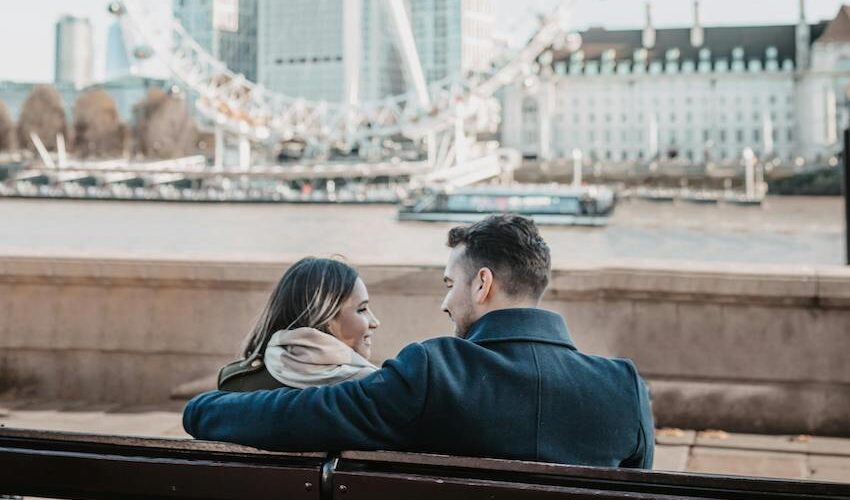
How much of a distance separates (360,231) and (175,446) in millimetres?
24909

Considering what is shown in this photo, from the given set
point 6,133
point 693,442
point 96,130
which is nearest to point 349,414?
point 693,442

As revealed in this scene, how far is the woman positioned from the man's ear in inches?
7.3

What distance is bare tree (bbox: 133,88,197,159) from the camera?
5472cm

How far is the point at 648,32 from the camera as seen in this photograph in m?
68.2

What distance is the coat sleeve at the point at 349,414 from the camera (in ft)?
4.58

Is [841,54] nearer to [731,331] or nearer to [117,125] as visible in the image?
[117,125]

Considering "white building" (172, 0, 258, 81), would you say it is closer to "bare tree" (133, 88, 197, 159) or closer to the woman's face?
"bare tree" (133, 88, 197, 159)

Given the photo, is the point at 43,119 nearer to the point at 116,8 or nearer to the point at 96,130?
the point at 96,130


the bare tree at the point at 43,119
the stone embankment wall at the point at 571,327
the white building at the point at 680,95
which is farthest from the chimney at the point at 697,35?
the stone embankment wall at the point at 571,327

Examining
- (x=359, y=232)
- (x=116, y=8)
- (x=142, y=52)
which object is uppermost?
(x=116, y=8)

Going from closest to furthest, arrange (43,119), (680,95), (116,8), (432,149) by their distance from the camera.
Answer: (116,8)
(432,149)
(43,119)
(680,95)

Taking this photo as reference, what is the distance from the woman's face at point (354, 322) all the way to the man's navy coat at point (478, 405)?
183 mm

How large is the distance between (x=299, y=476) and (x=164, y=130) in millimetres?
55118

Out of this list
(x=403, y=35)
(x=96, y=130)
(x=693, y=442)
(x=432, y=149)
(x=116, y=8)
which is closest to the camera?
(x=693, y=442)
